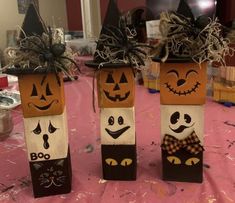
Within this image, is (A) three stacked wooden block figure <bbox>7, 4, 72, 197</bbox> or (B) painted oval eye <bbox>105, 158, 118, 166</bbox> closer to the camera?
(A) three stacked wooden block figure <bbox>7, 4, 72, 197</bbox>

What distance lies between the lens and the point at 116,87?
0.65 meters

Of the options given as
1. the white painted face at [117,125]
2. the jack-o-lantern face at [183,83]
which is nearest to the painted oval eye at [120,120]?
the white painted face at [117,125]

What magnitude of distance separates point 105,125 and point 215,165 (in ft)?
0.99

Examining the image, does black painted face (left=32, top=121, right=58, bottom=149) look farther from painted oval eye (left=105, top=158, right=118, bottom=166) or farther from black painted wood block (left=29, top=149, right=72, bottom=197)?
painted oval eye (left=105, top=158, right=118, bottom=166)

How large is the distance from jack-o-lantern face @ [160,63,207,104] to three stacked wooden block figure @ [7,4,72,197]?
22 cm

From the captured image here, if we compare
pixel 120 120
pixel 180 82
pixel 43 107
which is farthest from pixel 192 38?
pixel 43 107

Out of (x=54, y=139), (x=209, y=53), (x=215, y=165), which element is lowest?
(x=215, y=165)

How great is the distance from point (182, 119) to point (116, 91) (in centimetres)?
16

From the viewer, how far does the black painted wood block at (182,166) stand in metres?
0.68

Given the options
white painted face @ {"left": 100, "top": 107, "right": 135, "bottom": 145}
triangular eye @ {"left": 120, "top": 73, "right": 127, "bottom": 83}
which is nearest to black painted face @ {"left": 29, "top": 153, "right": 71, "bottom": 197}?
white painted face @ {"left": 100, "top": 107, "right": 135, "bottom": 145}

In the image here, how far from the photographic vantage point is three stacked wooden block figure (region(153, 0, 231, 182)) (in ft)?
2.01

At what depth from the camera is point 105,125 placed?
0.68 metres

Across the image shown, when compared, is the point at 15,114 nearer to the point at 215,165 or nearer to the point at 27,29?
the point at 27,29

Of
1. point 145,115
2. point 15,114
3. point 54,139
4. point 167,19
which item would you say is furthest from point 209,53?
point 15,114
